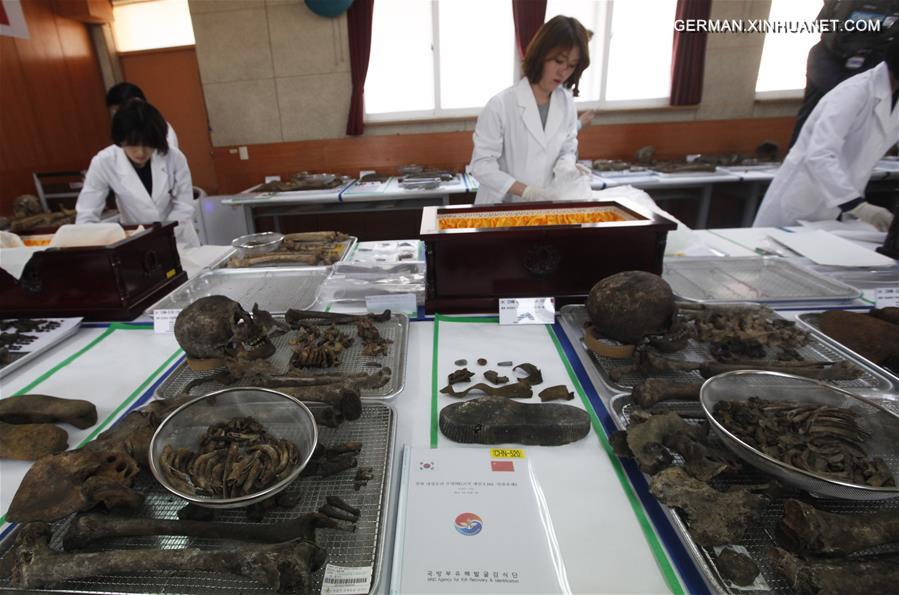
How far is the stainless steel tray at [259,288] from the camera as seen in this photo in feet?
6.63

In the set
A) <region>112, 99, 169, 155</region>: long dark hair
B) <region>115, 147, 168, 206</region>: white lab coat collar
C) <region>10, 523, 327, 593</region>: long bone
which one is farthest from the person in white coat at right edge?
<region>115, 147, 168, 206</region>: white lab coat collar

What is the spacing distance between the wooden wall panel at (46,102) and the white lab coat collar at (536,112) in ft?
18.8

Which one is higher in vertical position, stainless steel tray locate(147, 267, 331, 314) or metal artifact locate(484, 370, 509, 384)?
stainless steel tray locate(147, 267, 331, 314)

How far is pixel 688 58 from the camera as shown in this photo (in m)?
5.54

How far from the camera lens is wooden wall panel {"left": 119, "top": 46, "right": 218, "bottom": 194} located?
621cm

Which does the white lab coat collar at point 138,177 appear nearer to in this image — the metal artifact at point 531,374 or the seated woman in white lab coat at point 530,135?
the seated woman in white lab coat at point 530,135

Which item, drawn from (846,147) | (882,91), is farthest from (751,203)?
(882,91)

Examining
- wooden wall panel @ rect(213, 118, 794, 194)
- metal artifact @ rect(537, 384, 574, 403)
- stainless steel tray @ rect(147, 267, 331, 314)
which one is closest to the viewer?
metal artifact @ rect(537, 384, 574, 403)

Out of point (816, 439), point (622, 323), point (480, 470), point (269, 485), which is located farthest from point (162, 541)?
point (816, 439)

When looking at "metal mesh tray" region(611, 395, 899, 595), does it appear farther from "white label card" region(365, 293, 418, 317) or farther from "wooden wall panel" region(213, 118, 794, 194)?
"wooden wall panel" region(213, 118, 794, 194)

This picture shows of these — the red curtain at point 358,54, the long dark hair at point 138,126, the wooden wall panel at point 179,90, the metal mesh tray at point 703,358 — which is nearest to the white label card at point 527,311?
the metal mesh tray at point 703,358

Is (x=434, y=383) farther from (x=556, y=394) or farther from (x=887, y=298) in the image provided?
(x=887, y=298)

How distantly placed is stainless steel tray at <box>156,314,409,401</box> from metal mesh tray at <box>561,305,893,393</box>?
2.09ft

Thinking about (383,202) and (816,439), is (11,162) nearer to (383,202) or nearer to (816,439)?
(383,202)
